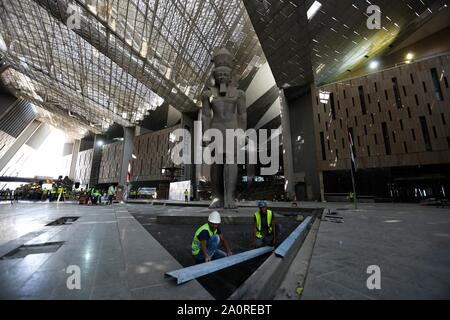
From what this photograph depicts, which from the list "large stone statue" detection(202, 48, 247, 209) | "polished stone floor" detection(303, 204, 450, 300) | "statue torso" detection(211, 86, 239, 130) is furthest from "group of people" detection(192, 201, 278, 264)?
"statue torso" detection(211, 86, 239, 130)

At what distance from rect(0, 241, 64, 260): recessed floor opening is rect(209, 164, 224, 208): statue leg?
18.6ft

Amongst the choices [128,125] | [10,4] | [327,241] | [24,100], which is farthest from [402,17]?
[24,100]

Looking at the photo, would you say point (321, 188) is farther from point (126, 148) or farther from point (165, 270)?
point (126, 148)

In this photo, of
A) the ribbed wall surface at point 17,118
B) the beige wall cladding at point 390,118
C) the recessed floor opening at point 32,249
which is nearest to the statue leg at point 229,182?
the recessed floor opening at point 32,249

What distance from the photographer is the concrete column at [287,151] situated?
79.7 feet

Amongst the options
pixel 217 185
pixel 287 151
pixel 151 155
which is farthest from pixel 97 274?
pixel 151 155

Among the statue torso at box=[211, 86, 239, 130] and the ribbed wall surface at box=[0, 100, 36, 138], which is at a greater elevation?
the ribbed wall surface at box=[0, 100, 36, 138]

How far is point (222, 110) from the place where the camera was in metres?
8.59

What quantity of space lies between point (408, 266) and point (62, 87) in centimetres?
4375

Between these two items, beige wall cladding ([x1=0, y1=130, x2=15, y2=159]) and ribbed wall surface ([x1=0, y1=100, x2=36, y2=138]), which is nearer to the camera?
ribbed wall surface ([x1=0, y1=100, x2=36, y2=138])

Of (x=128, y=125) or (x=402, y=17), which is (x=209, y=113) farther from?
(x=128, y=125)

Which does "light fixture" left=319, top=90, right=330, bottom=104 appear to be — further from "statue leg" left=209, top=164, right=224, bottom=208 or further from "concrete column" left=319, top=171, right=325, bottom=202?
"statue leg" left=209, top=164, right=224, bottom=208

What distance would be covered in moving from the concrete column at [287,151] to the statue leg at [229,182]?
16970mm

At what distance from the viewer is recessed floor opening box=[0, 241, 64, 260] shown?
2.70m
